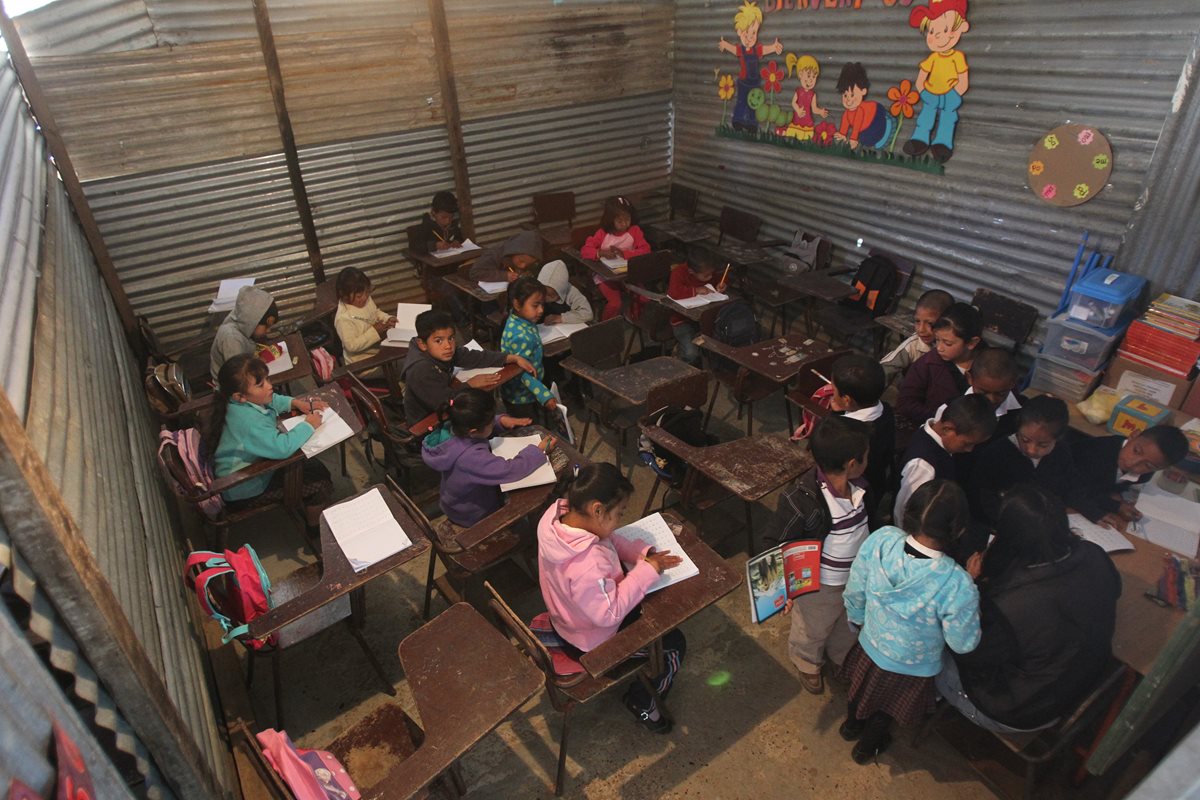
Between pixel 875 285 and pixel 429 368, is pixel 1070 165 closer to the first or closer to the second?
pixel 875 285

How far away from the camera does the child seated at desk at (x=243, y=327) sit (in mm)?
4672

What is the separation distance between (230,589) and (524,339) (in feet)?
8.23

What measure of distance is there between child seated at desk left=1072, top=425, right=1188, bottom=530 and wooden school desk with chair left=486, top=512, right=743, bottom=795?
1.82 meters

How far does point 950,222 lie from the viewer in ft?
18.4

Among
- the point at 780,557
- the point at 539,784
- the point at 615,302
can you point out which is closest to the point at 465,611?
the point at 539,784

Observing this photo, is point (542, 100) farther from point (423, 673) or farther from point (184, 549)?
point (423, 673)

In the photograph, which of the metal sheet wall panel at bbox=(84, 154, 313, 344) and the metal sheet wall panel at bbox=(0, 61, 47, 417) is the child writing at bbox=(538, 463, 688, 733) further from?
the metal sheet wall panel at bbox=(84, 154, 313, 344)

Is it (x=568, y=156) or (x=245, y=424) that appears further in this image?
(x=568, y=156)

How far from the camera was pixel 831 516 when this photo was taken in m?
2.99

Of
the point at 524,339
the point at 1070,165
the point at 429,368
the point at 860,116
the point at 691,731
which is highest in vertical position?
the point at 860,116

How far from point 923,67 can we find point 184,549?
6.29 metres

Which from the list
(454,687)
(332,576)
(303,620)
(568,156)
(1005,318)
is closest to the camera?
(454,687)

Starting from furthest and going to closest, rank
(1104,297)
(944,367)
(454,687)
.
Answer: (1104,297)
(944,367)
(454,687)

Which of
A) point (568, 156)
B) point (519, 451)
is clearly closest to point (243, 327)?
point (519, 451)
